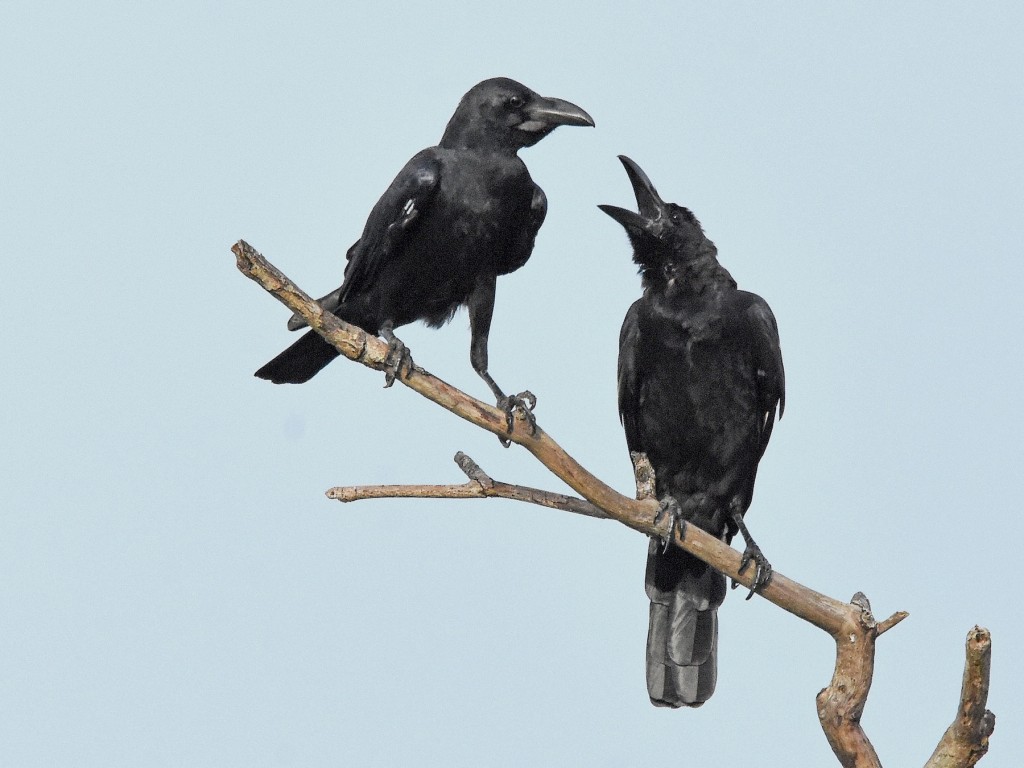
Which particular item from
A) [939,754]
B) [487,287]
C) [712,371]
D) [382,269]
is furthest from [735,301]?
[939,754]

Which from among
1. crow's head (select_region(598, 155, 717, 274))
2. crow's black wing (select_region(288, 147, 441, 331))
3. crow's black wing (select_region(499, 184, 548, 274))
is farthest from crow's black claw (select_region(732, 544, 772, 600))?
crow's black wing (select_region(288, 147, 441, 331))

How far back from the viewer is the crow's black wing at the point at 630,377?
25.4 feet

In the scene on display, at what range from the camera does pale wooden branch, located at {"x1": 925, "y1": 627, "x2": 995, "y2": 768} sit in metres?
5.81

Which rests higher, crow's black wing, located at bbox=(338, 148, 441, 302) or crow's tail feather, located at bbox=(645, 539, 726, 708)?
crow's black wing, located at bbox=(338, 148, 441, 302)

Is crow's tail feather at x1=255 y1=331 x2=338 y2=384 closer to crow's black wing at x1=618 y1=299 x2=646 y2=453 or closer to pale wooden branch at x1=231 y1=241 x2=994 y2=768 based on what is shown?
pale wooden branch at x1=231 y1=241 x2=994 y2=768

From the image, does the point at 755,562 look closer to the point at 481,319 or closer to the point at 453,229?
the point at 481,319

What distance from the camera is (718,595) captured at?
805cm

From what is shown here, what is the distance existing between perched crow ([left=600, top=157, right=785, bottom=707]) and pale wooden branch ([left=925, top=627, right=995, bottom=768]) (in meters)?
1.41

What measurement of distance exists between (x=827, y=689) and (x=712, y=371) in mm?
1792

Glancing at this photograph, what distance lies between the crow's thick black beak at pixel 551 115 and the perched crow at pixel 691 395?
34cm

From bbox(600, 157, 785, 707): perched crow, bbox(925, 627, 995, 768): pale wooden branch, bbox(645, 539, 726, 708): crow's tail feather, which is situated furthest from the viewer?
bbox(645, 539, 726, 708): crow's tail feather

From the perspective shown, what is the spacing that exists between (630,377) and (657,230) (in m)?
0.81

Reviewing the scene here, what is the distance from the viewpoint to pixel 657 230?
7.64m

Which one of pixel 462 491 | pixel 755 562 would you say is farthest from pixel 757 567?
pixel 462 491
